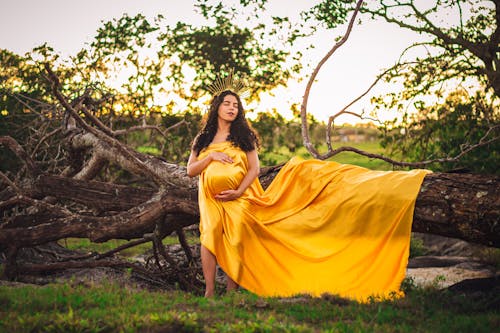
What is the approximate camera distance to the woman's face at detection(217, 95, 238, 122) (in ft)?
18.5

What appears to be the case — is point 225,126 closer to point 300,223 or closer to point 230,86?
point 230,86

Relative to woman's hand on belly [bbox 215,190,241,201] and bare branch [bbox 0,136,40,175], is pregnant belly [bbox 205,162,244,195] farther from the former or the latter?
bare branch [bbox 0,136,40,175]

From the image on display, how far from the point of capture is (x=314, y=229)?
5.21 metres

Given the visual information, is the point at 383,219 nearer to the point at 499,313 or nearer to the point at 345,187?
the point at 345,187

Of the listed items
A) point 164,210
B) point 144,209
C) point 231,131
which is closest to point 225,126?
point 231,131

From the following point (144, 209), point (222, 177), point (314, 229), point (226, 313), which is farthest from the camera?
point (144, 209)

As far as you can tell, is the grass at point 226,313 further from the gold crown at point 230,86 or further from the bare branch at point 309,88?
the bare branch at point 309,88

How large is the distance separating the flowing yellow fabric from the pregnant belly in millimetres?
10

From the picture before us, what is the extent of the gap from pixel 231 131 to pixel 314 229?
1408 mm

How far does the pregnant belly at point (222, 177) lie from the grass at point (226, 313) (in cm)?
116

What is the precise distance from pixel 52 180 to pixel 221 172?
2.61 meters

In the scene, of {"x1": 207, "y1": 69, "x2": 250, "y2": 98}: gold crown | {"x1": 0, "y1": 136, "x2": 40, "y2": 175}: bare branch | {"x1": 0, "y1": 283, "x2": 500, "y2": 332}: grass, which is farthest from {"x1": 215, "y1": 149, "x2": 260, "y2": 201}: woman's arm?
{"x1": 0, "y1": 136, "x2": 40, "y2": 175}: bare branch

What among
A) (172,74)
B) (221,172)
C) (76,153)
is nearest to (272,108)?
(172,74)

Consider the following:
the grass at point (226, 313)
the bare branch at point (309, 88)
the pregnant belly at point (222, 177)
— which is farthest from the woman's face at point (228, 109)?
the grass at point (226, 313)
